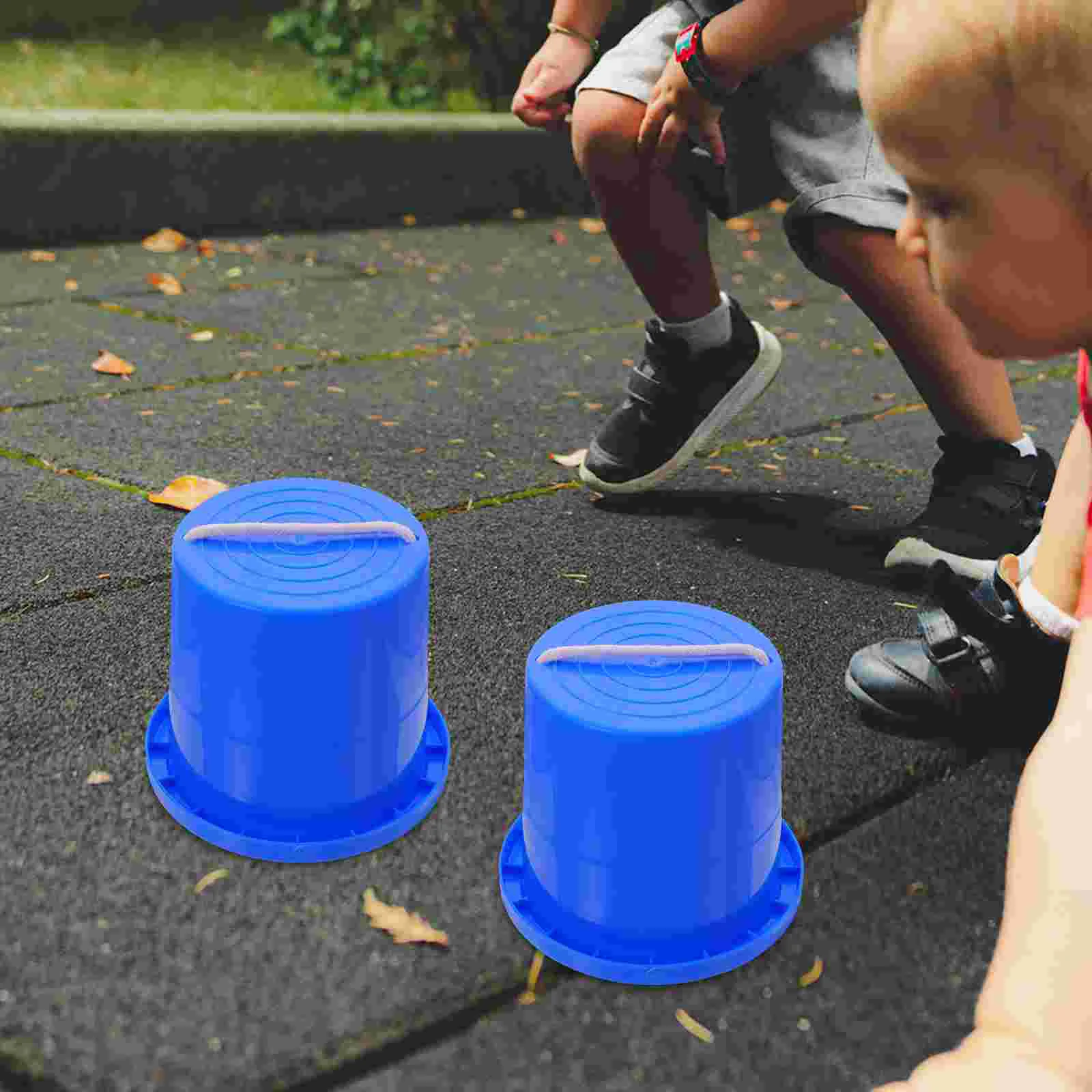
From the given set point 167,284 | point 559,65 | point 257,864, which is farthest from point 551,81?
point 167,284

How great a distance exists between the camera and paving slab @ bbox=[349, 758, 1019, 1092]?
111cm

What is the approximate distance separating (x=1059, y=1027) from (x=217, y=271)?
446cm

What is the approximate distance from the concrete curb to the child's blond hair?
4659 mm

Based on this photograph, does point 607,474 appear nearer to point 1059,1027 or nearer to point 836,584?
point 836,584

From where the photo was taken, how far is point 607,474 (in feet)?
8.25

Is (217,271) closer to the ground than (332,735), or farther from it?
closer to the ground

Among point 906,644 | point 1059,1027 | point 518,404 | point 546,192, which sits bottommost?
point 546,192

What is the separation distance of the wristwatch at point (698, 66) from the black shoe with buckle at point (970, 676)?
78 cm

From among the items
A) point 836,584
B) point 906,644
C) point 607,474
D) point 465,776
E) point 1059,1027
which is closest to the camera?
point 1059,1027

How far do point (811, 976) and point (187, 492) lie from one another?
5.11 ft

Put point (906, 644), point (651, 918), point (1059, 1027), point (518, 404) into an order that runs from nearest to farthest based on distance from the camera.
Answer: point (1059, 1027), point (651, 918), point (906, 644), point (518, 404)

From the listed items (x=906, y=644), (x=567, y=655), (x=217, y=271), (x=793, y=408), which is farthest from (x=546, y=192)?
(x=567, y=655)

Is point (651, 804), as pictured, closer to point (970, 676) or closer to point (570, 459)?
point (970, 676)

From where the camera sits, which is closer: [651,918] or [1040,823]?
[1040,823]
